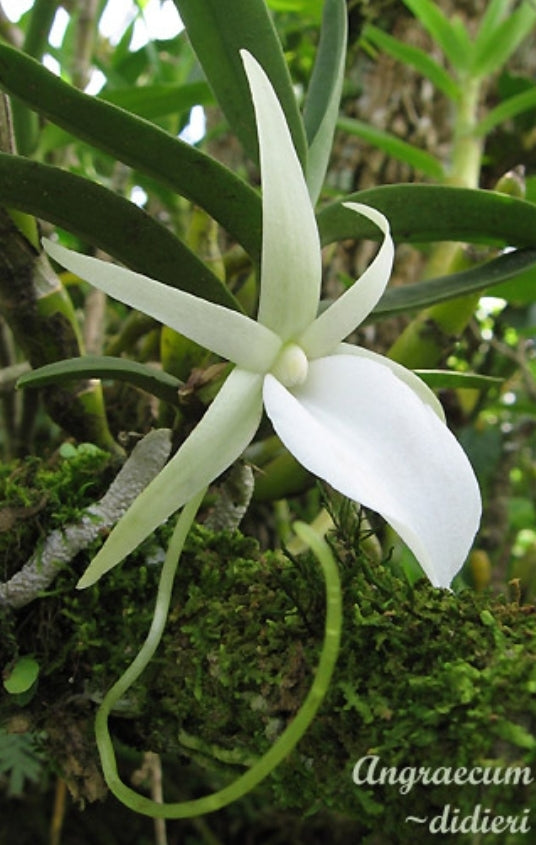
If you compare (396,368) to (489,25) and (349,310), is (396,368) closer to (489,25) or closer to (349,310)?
(349,310)

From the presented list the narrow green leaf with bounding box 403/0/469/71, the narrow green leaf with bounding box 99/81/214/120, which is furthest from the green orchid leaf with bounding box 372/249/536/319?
the narrow green leaf with bounding box 403/0/469/71

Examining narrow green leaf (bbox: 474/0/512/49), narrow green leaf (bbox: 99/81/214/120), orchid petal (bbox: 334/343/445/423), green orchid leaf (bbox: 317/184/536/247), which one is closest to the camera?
orchid petal (bbox: 334/343/445/423)

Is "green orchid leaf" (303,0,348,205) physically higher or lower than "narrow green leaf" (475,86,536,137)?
lower

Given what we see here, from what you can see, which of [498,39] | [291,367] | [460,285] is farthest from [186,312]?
[498,39]

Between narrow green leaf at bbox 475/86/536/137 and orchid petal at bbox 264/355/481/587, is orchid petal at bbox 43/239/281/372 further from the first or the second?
narrow green leaf at bbox 475/86/536/137

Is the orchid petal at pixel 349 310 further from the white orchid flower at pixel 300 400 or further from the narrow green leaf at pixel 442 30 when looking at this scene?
the narrow green leaf at pixel 442 30

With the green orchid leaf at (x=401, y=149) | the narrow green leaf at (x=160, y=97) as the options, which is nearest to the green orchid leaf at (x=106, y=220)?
the narrow green leaf at (x=160, y=97)

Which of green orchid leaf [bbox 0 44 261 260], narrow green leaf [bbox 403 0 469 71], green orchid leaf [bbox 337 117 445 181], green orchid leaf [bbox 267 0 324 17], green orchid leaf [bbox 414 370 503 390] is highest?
narrow green leaf [bbox 403 0 469 71]
